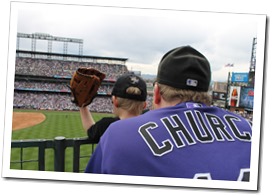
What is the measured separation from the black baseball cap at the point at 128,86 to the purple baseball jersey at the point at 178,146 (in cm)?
55

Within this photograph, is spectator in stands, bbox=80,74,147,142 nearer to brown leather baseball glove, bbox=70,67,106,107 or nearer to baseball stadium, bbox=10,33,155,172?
brown leather baseball glove, bbox=70,67,106,107

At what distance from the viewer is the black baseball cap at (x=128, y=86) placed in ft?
4.60

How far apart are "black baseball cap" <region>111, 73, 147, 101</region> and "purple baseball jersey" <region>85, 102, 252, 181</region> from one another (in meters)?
0.55

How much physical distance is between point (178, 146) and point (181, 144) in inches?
0.5

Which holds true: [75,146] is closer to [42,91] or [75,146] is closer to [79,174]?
[79,174]

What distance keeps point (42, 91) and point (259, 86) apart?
1530 cm

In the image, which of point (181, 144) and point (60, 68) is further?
point (60, 68)

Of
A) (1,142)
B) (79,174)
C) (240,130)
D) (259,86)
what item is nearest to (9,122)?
(1,142)

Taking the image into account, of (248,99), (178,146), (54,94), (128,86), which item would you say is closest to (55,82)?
(54,94)

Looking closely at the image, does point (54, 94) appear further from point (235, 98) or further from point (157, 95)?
point (157, 95)

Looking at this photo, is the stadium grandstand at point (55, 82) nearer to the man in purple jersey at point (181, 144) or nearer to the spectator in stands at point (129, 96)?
the spectator in stands at point (129, 96)

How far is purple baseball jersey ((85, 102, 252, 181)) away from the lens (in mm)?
816

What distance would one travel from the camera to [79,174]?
73.7 inches

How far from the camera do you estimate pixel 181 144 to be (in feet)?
2.70
